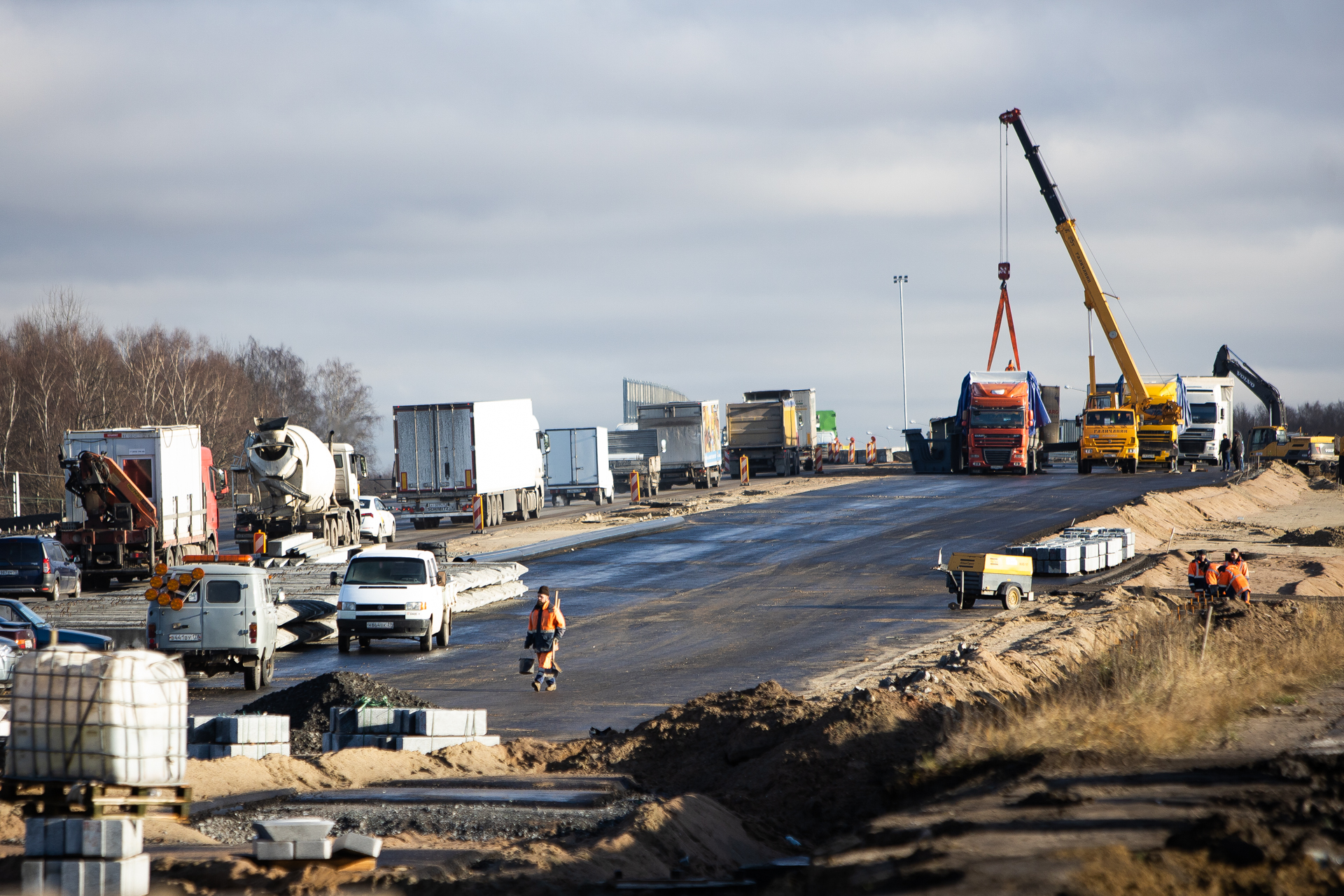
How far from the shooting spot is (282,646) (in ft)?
73.1

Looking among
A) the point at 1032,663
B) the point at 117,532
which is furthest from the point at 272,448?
the point at 1032,663

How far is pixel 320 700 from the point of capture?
47.8 ft

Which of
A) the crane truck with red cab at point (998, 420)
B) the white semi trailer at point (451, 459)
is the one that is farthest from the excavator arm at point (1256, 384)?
the white semi trailer at point (451, 459)

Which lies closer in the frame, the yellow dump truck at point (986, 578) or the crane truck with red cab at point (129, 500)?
the yellow dump truck at point (986, 578)

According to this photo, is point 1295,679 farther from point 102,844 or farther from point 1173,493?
point 1173,493

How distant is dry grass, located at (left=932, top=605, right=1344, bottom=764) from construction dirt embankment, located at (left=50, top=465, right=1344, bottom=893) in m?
0.05

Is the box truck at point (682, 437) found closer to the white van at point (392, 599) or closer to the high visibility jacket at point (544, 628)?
the white van at point (392, 599)

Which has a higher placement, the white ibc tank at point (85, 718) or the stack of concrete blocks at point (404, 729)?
the white ibc tank at point (85, 718)

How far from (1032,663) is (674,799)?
31.2ft

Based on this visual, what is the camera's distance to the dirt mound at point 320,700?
14234 mm

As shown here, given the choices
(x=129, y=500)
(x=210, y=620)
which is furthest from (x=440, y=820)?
(x=129, y=500)

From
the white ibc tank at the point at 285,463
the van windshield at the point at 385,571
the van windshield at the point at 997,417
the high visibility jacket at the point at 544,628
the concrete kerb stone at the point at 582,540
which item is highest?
the van windshield at the point at 997,417

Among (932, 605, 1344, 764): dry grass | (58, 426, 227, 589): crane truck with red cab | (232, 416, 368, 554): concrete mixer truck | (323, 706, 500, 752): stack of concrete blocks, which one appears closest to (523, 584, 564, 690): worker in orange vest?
(323, 706, 500, 752): stack of concrete blocks

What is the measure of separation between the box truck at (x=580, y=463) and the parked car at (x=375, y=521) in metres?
12.4
